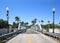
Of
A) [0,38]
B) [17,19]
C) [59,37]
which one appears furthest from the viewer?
[17,19]

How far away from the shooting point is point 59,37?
28.0 metres

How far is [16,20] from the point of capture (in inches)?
7387

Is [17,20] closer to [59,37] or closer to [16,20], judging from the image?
[16,20]

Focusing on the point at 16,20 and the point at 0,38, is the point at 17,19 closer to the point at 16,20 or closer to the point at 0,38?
the point at 16,20

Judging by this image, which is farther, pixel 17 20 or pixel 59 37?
pixel 17 20

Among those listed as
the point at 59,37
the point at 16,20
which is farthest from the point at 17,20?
the point at 59,37

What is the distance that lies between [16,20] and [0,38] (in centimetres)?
16423

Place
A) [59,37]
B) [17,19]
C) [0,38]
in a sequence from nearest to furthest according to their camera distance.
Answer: [0,38]
[59,37]
[17,19]

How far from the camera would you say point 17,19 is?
187000mm

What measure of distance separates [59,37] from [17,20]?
16116 centimetres

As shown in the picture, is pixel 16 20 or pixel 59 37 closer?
pixel 59 37

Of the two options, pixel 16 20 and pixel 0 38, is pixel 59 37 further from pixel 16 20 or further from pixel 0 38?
pixel 16 20

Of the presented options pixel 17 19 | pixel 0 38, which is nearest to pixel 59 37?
pixel 0 38

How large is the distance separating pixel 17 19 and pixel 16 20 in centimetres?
154
